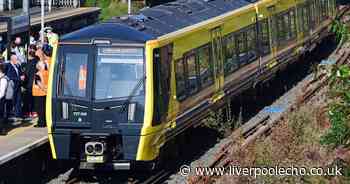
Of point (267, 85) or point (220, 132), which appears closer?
point (220, 132)

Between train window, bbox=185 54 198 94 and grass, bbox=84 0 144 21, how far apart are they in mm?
21005

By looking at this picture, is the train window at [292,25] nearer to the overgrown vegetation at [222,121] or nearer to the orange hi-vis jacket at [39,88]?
the overgrown vegetation at [222,121]

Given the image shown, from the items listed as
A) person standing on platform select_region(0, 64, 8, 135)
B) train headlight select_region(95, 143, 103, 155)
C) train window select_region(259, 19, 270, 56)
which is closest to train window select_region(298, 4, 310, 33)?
train window select_region(259, 19, 270, 56)

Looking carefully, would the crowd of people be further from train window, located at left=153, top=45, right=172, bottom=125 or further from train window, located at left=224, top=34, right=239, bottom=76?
train window, located at left=224, top=34, right=239, bottom=76

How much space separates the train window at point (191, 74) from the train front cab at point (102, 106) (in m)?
2.04

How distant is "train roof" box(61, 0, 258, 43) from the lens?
13555 mm

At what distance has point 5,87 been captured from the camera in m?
14.8

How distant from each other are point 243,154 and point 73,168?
9.32ft

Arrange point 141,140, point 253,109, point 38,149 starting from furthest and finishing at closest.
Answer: point 253,109, point 38,149, point 141,140

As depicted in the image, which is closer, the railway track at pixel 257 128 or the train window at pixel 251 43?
the railway track at pixel 257 128

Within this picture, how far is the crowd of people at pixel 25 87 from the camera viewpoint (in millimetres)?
15141

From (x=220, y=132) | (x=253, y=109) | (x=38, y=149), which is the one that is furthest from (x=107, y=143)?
(x=253, y=109)

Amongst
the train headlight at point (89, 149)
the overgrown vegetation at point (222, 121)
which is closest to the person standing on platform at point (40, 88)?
the train headlight at point (89, 149)

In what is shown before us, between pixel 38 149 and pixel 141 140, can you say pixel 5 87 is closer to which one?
pixel 38 149
